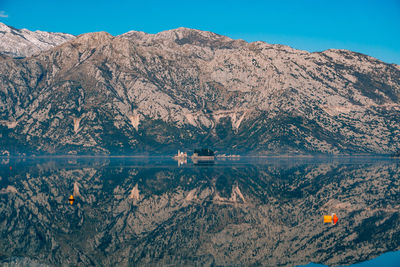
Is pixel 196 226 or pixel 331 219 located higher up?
pixel 331 219

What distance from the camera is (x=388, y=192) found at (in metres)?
121

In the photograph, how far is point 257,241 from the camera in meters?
69.8

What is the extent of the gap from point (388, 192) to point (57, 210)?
7367 cm

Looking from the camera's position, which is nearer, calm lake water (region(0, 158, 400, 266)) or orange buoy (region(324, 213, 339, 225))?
calm lake water (region(0, 158, 400, 266))

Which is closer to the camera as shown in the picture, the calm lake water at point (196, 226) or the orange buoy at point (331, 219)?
the calm lake water at point (196, 226)

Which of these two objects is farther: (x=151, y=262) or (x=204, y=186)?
(x=204, y=186)

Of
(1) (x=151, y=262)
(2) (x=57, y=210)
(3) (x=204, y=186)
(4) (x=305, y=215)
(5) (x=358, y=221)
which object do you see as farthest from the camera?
(3) (x=204, y=186)

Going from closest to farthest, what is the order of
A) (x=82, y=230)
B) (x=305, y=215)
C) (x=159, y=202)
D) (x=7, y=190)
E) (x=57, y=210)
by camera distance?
(x=82, y=230)
(x=305, y=215)
(x=57, y=210)
(x=159, y=202)
(x=7, y=190)

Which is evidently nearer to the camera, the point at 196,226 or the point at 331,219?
the point at 196,226

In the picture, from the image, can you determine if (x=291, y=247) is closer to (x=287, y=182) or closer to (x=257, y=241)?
(x=257, y=241)

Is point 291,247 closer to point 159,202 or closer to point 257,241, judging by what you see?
point 257,241

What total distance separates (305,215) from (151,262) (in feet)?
122

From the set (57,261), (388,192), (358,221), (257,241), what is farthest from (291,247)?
(388,192)

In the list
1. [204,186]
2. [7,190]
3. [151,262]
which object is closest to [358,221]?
[151,262]
